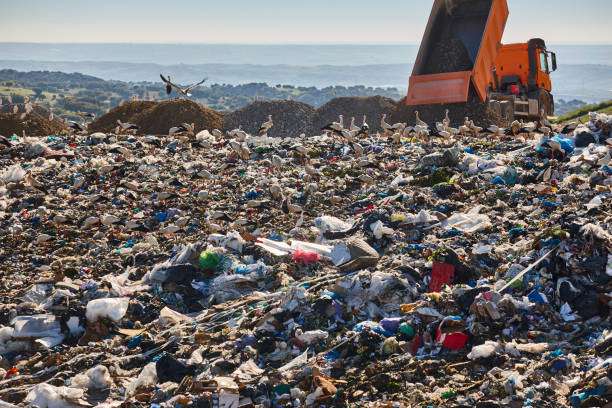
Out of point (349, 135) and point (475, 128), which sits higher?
point (475, 128)

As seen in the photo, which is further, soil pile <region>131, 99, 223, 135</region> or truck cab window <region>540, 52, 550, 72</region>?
soil pile <region>131, 99, 223, 135</region>

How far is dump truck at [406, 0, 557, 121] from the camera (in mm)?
13695

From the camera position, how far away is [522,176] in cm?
849

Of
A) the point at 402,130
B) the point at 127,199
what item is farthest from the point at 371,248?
the point at 402,130

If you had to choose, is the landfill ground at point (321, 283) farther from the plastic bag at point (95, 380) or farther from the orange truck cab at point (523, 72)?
the orange truck cab at point (523, 72)

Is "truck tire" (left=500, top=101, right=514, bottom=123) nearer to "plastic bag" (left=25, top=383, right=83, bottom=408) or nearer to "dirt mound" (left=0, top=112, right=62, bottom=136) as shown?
"plastic bag" (left=25, top=383, right=83, bottom=408)

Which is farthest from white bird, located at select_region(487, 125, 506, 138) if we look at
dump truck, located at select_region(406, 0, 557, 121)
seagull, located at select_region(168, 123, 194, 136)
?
seagull, located at select_region(168, 123, 194, 136)

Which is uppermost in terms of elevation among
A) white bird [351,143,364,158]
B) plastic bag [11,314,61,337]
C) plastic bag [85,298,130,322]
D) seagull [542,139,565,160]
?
seagull [542,139,565,160]

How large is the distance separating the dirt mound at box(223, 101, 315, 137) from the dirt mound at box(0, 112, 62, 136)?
7220 mm

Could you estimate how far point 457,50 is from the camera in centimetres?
1378

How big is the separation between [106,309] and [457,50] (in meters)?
11.0

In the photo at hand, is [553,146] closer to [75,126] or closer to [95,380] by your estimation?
[95,380]

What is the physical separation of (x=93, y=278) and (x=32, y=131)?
12.8 meters

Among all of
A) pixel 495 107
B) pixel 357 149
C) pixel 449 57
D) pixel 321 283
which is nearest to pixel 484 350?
pixel 321 283
